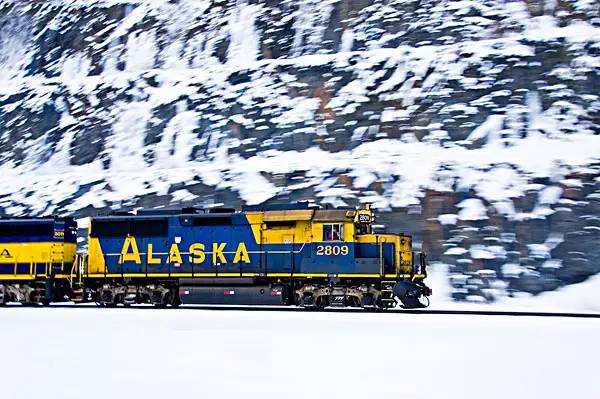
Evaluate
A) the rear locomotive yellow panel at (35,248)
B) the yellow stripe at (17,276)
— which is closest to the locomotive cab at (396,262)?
the rear locomotive yellow panel at (35,248)

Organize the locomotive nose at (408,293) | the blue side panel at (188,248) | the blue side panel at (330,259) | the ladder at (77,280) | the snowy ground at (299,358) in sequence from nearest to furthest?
1. the snowy ground at (299,358)
2. the locomotive nose at (408,293)
3. the blue side panel at (330,259)
4. the blue side panel at (188,248)
5. the ladder at (77,280)

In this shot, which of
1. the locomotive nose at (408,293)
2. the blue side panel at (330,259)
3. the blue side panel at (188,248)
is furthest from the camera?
the blue side panel at (188,248)

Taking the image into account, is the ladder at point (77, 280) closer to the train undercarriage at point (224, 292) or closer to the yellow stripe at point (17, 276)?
the train undercarriage at point (224, 292)

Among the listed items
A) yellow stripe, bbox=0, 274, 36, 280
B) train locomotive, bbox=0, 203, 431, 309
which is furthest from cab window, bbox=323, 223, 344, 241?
yellow stripe, bbox=0, 274, 36, 280

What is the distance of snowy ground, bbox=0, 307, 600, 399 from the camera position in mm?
8758

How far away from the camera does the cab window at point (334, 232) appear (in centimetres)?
2269

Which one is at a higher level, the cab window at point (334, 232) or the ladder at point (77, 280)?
the cab window at point (334, 232)

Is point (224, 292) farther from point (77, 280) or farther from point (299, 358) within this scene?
point (299, 358)

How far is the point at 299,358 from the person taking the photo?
1105 cm

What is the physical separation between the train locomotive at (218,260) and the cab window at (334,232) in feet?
0.11

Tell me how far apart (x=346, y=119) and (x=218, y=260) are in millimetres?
13033

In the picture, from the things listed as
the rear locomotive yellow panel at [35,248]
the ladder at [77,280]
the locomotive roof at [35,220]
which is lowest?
the ladder at [77,280]

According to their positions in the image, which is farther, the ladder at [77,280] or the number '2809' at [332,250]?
the ladder at [77,280]

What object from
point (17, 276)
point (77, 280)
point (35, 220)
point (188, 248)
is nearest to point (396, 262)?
point (188, 248)
